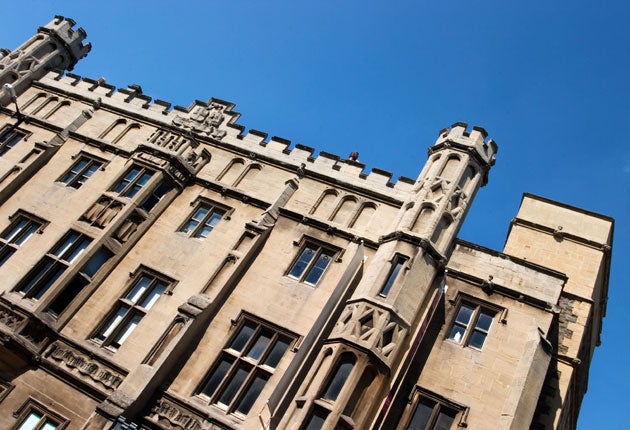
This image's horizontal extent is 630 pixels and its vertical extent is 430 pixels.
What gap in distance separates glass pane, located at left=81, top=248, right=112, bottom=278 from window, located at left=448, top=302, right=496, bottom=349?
12392 mm

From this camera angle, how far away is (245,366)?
1565 centimetres

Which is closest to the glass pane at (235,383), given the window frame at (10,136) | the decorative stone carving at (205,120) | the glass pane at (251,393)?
the glass pane at (251,393)

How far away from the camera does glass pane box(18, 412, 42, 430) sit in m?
14.9

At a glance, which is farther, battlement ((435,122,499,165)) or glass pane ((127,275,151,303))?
battlement ((435,122,499,165))

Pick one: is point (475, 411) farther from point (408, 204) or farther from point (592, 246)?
point (592, 246)

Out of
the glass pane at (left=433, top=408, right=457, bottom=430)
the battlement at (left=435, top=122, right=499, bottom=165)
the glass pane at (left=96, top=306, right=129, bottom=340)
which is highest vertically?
the battlement at (left=435, top=122, right=499, bottom=165)

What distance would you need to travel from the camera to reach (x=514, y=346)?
50.5ft

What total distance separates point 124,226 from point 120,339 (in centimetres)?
435

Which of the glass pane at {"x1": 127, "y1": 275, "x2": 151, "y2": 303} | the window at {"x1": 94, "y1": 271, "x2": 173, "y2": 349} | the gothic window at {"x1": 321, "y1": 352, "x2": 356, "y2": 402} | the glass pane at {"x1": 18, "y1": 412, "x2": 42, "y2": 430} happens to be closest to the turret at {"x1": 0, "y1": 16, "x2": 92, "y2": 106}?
the glass pane at {"x1": 127, "y1": 275, "x2": 151, "y2": 303}

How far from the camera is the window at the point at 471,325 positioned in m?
15.9

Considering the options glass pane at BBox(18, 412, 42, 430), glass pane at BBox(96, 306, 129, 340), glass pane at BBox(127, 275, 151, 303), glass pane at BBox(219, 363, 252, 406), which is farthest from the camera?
glass pane at BBox(127, 275, 151, 303)

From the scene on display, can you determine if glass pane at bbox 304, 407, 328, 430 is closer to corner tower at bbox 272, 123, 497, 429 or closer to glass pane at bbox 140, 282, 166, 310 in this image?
corner tower at bbox 272, 123, 497, 429

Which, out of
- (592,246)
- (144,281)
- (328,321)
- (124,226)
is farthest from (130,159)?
(592,246)

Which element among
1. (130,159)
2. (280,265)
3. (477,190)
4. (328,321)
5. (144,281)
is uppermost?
(477,190)
